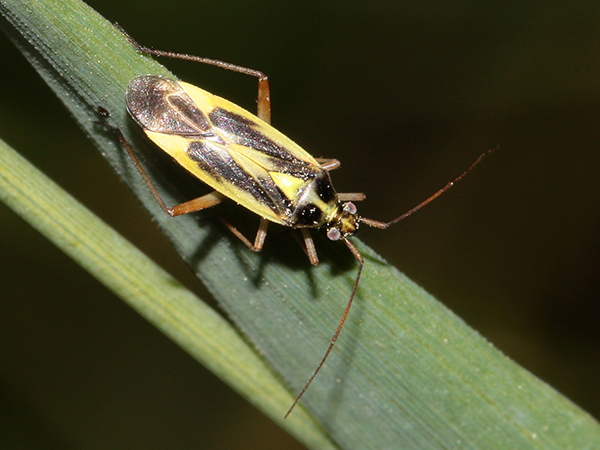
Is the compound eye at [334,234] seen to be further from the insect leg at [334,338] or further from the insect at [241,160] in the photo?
the insect leg at [334,338]

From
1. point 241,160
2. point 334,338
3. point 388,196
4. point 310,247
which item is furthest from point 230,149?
point 388,196

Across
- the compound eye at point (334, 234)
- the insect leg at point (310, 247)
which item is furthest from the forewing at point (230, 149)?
the compound eye at point (334, 234)

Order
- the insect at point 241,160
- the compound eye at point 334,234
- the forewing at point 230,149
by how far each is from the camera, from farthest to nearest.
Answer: the compound eye at point 334,234, the forewing at point 230,149, the insect at point 241,160

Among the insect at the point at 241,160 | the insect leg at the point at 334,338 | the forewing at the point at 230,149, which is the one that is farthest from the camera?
the forewing at the point at 230,149

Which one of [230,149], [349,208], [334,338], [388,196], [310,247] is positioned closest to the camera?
[334,338]

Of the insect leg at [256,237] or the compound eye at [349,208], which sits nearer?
the insect leg at [256,237]

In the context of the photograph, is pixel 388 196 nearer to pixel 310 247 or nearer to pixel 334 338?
pixel 310 247

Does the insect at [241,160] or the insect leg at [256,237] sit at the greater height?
the insect at [241,160]

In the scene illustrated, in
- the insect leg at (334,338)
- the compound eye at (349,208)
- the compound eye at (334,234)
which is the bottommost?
the insect leg at (334,338)
